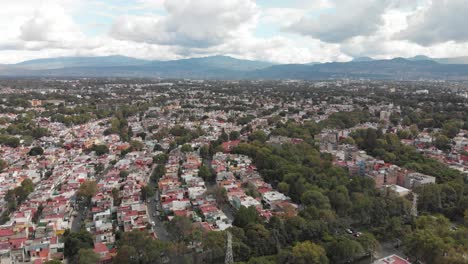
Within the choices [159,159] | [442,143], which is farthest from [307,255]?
[442,143]

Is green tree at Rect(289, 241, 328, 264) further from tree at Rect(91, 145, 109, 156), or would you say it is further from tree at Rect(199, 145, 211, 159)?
tree at Rect(91, 145, 109, 156)

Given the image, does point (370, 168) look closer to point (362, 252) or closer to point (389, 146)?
point (389, 146)

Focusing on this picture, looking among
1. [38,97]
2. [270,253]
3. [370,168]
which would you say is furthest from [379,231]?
[38,97]

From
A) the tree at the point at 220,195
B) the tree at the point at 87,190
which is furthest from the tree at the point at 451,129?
the tree at the point at 87,190

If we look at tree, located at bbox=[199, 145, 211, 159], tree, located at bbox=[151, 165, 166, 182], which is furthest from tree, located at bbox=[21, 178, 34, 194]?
tree, located at bbox=[199, 145, 211, 159]

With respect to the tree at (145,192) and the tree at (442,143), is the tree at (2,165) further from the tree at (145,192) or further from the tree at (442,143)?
the tree at (442,143)

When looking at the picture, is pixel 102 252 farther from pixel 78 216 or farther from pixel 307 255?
pixel 307 255
